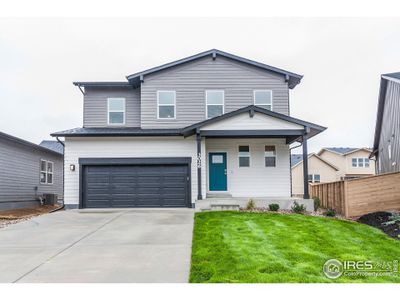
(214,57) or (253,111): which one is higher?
(214,57)

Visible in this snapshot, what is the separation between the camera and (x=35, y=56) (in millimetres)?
21422

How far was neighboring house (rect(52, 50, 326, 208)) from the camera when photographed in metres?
15.6

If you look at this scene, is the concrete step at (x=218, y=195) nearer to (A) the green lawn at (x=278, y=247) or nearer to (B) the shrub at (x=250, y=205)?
(B) the shrub at (x=250, y=205)

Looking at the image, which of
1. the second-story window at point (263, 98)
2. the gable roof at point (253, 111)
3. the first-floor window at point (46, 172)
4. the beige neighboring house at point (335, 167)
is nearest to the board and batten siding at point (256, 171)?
the second-story window at point (263, 98)

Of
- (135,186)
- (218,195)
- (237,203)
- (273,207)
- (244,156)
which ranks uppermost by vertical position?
(244,156)

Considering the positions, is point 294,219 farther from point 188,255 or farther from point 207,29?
point 207,29

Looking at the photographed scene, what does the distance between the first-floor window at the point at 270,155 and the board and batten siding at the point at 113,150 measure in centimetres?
319

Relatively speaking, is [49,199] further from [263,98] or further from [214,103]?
[263,98]

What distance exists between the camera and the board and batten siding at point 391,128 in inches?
711

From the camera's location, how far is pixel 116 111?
17891mm

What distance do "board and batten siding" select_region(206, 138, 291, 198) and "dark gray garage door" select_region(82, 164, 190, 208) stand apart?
1874 mm

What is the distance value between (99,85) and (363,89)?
1919 cm

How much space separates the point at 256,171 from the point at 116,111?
7097 mm

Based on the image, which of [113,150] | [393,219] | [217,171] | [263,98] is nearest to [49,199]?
[113,150]
